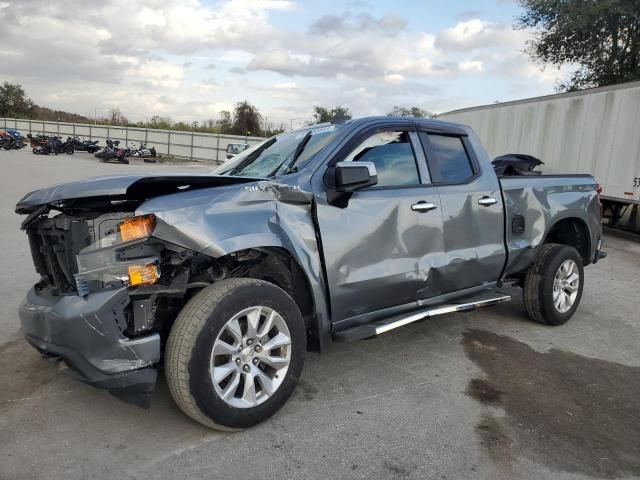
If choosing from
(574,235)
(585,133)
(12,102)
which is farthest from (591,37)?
(12,102)

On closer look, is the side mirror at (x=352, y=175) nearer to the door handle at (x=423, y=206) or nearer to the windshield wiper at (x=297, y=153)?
the windshield wiper at (x=297, y=153)

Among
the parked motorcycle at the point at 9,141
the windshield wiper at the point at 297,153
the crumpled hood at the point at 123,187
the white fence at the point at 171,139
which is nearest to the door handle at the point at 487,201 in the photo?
the windshield wiper at the point at 297,153

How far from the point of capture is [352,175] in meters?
3.37

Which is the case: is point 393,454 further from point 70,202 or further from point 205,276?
point 70,202

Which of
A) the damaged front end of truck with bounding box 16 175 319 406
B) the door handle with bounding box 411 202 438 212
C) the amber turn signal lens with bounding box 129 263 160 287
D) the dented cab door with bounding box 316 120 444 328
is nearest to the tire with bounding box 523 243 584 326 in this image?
the dented cab door with bounding box 316 120 444 328

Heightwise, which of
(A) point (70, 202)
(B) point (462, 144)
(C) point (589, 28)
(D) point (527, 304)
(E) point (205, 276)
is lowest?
(D) point (527, 304)

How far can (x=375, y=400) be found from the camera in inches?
140

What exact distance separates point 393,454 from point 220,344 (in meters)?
1.14

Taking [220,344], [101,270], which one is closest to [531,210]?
[220,344]

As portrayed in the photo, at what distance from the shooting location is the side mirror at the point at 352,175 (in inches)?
132

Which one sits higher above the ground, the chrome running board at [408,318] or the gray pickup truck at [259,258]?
the gray pickup truck at [259,258]

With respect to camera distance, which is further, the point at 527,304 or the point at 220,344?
the point at 527,304

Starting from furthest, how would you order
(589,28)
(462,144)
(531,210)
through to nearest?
(589,28), (531,210), (462,144)

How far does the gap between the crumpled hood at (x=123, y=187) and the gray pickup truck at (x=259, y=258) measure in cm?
1
